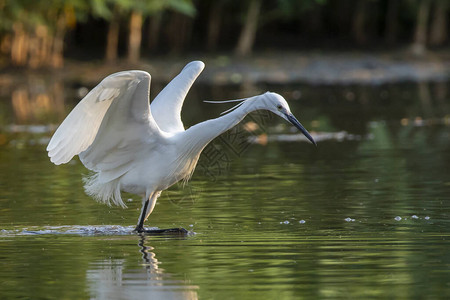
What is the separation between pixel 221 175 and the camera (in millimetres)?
14344

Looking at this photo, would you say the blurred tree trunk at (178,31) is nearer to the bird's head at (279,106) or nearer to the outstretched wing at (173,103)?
the outstretched wing at (173,103)

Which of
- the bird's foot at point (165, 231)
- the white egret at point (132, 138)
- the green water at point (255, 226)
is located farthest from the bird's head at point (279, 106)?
the bird's foot at point (165, 231)

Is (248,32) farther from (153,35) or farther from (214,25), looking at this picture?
(153,35)

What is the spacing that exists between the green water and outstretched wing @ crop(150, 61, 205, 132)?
98cm

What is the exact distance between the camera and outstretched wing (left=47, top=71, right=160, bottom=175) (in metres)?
9.80

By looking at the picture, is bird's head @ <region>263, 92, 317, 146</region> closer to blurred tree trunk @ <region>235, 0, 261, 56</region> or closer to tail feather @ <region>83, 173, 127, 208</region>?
tail feather @ <region>83, 173, 127, 208</region>

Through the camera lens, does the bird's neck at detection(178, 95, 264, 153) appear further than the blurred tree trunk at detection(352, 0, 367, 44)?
No

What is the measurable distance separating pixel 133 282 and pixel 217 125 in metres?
2.82

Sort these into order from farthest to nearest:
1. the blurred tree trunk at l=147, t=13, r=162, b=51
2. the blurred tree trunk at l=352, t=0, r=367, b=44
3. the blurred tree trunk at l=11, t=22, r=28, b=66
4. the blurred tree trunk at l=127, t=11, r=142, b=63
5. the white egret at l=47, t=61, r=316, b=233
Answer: the blurred tree trunk at l=352, t=0, r=367, b=44
the blurred tree trunk at l=147, t=13, r=162, b=51
the blurred tree trunk at l=127, t=11, r=142, b=63
the blurred tree trunk at l=11, t=22, r=28, b=66
the white egret at l=47, t=61, r=316, b=233

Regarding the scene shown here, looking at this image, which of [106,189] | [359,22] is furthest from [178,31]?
[106,189]

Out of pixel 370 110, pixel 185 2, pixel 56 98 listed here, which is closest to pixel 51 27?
pixel 185 2

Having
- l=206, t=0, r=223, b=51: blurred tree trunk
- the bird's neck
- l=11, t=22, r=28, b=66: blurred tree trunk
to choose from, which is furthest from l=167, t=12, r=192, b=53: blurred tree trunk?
the bird's neck

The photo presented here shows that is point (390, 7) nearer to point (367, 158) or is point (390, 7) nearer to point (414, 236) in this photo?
point (367, 158)

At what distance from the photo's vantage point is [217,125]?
1037 cm
